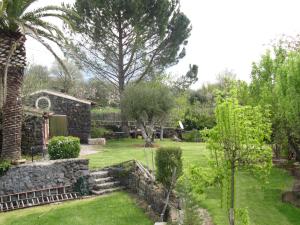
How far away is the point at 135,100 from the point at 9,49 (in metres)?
12.4

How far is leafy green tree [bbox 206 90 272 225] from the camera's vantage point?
809 centimetres

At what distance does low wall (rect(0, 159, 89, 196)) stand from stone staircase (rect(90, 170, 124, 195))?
1.56 feet

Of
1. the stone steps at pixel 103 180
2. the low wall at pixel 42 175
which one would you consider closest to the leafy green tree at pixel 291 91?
the stone steps at pixel 103 180

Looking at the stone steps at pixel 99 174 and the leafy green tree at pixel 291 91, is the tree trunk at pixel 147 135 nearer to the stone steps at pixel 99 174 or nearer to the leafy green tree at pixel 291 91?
the stone steps at pixel 99 174

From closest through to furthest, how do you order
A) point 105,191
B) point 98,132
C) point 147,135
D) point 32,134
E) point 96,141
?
point 105,191, point 32,134, point 147,135, point 96,141, point 98,132

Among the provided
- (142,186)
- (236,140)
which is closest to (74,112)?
(142,186)

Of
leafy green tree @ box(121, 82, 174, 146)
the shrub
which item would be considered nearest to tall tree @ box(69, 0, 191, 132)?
leafy green tree @ box(121, 82, 174, 146)

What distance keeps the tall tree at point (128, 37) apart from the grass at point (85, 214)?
16.4m

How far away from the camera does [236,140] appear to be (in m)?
8.17

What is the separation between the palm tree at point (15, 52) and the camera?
14.0 m

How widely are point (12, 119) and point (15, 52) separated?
2556 mm

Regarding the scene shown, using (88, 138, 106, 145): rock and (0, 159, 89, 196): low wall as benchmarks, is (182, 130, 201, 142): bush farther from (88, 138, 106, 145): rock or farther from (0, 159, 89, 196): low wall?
(0, 159, 89, 196): low wall

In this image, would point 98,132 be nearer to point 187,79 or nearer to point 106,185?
point 187,79

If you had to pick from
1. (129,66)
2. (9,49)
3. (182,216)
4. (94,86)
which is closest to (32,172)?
(9,49)
